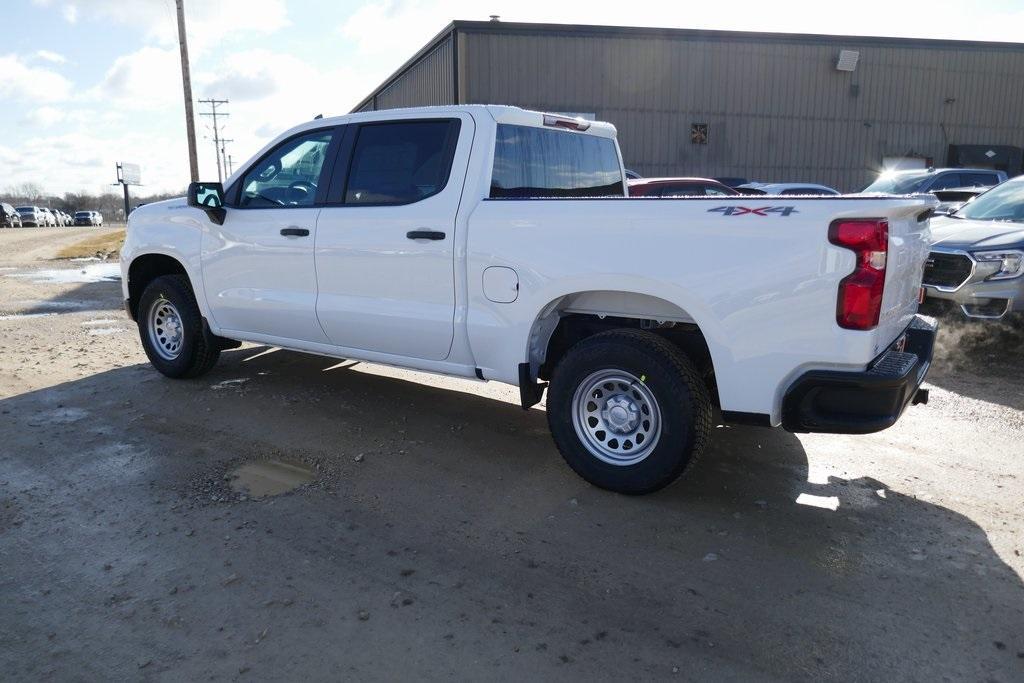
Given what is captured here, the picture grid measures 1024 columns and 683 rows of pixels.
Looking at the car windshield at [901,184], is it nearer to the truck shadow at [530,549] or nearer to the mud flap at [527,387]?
the truck shadow at [530,549]

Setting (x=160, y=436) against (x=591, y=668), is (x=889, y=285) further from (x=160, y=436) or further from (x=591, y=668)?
(x=160, y=436)

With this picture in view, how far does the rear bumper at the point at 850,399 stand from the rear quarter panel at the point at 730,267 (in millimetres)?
66

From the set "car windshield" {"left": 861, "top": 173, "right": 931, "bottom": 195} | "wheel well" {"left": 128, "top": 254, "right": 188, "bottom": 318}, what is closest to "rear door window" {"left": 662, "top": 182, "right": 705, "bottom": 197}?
"car windshield" {"left": 861, "top": 173, "right": 931, "bottom": 195}

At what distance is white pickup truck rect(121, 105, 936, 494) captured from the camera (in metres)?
3.28

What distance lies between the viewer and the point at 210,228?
560cm

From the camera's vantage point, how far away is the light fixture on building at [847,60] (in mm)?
25719

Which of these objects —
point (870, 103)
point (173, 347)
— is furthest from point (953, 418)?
point (870, 103)

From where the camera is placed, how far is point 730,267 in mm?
3385

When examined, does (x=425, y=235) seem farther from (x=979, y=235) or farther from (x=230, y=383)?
(x=979, y=235)

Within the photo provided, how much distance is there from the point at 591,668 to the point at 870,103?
28.9 meters

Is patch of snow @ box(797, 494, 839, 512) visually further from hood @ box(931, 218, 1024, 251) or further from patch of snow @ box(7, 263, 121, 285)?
patch of snow @ box(7, 263, 121, 285)

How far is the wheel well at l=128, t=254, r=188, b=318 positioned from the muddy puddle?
2.48m

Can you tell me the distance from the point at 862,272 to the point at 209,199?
14.5 feet

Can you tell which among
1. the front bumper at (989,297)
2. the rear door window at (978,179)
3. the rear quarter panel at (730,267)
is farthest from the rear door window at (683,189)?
the rear quarter panel at (730,267)
